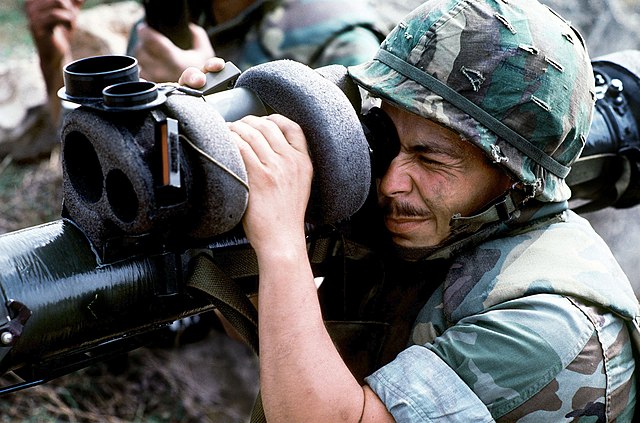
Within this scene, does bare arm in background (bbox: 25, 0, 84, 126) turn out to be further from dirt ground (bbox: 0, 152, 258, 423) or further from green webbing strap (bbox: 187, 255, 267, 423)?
green webbing strap (bbox: 187, 255, 267, 423)

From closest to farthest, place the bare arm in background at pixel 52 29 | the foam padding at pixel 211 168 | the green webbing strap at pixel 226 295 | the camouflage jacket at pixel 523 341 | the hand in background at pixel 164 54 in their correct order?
1. the foam padding at pixel 211 168
2. the green webbing strap at pixel 226 295
3. the camouflage jacket at pixel 523 341
4. the hand in background at pixel 164 54
5. the bare arm in background at pixel 52 29

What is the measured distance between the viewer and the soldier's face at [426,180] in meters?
1.94

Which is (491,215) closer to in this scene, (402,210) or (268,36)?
(402,210)

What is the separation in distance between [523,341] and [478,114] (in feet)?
1.69

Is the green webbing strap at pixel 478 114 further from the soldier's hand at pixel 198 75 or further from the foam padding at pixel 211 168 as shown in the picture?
the foam padding at pixel 211 168

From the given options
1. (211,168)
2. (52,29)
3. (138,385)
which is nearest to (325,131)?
(211,168)

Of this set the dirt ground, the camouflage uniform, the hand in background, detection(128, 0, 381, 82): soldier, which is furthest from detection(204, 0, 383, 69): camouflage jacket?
the camouflage uniform

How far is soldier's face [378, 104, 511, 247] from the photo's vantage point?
1943 millimetres

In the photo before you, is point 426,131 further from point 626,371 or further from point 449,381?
point 626,371

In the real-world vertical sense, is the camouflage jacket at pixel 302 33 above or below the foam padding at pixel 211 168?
below

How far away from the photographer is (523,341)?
1.71 metres

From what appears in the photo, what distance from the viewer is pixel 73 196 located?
1.56 meters

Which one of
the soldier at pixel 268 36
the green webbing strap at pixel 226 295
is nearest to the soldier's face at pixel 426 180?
the green webbing strap at pixel 226 295

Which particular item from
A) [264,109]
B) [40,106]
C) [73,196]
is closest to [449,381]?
[264,109]
